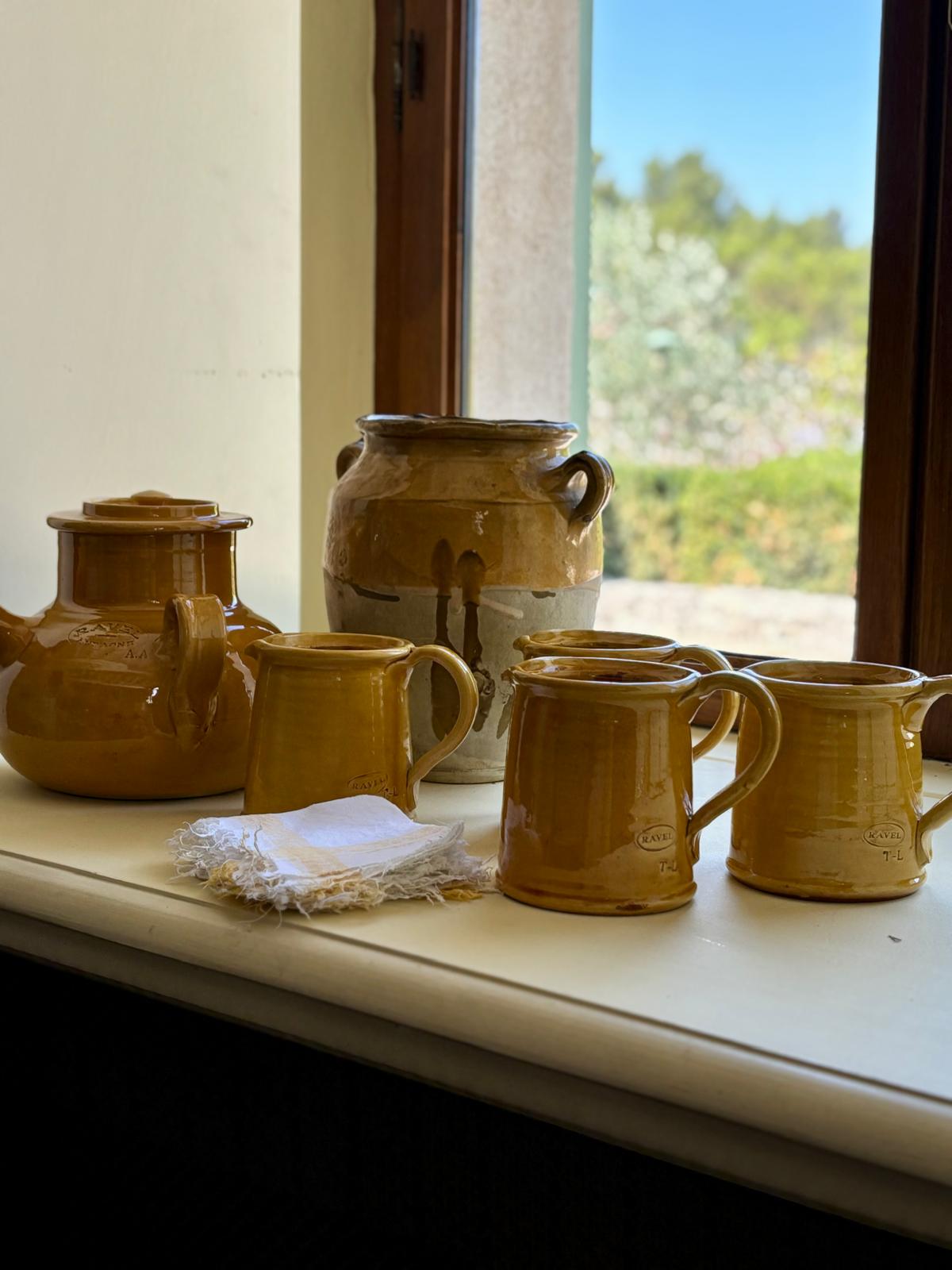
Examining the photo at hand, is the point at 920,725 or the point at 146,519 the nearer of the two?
the point at 920,725

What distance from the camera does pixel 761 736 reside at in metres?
0.65

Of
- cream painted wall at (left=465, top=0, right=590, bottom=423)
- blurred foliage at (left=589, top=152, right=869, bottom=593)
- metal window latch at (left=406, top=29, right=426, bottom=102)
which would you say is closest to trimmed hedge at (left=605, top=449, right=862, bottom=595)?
blurred foliage at (left=589, top=152, right=869, bottom=593)

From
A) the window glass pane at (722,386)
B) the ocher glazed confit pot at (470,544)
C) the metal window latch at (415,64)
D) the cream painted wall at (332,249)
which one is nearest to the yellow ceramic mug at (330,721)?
the ocher glazed confit pot at (470,544)

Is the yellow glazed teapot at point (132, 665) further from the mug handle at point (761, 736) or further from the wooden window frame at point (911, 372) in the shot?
the wooden window frame at point (911, 372)

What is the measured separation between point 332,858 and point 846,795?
0.26m

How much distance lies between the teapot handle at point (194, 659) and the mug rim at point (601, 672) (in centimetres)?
21

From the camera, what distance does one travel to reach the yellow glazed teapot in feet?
2.64

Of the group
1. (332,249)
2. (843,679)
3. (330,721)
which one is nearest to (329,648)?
(330,721)

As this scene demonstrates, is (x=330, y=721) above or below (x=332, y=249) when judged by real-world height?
below

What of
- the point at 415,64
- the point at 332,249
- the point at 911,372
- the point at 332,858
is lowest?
the point at 332,858

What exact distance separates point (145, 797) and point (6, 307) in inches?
16.5

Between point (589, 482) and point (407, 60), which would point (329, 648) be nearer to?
point (589, 482)

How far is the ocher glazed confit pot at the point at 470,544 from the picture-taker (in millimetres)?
832

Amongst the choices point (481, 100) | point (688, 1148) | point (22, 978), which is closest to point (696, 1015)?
point (688, 1148)
